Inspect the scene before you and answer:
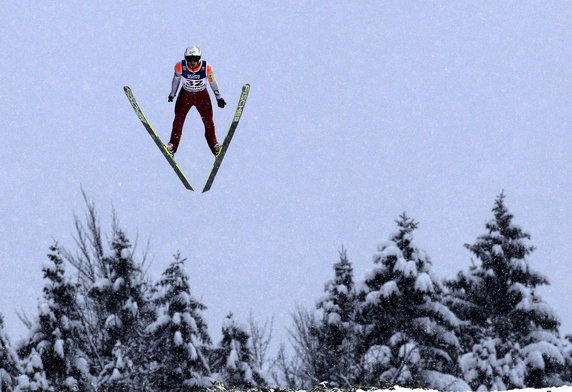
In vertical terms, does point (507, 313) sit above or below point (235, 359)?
above

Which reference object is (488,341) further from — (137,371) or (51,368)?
(51,368)

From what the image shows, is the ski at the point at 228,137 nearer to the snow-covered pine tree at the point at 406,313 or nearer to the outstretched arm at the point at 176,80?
the outstretched arm at the point at 176,80

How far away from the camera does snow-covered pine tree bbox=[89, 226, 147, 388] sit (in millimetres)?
25281

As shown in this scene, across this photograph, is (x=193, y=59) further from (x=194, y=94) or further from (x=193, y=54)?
(x=194, y=94)

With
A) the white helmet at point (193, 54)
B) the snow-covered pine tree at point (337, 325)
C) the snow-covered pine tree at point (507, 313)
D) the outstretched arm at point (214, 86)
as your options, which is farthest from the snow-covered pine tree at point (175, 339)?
the white helmet at point (193, 54)

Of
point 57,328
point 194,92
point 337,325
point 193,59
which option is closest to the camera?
point 193,59

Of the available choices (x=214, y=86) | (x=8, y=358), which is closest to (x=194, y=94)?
(x=214, y=86)

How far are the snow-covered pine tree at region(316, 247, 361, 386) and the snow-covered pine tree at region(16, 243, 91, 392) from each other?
27.2 feet

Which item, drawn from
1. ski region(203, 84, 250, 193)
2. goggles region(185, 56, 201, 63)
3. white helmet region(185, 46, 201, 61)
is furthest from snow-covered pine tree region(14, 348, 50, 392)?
white helmet region(185, 46, 201, 61)

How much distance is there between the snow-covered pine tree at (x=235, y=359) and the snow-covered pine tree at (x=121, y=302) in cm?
393

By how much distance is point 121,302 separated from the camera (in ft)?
86.7

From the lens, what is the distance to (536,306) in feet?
92.8

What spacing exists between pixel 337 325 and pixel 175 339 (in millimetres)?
6121

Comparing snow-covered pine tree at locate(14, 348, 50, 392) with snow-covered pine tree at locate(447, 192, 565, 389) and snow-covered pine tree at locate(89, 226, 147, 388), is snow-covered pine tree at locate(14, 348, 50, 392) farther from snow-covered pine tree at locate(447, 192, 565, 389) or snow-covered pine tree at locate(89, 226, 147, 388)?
snow-covered pine tree at locate(447, 192, 565, 389)
